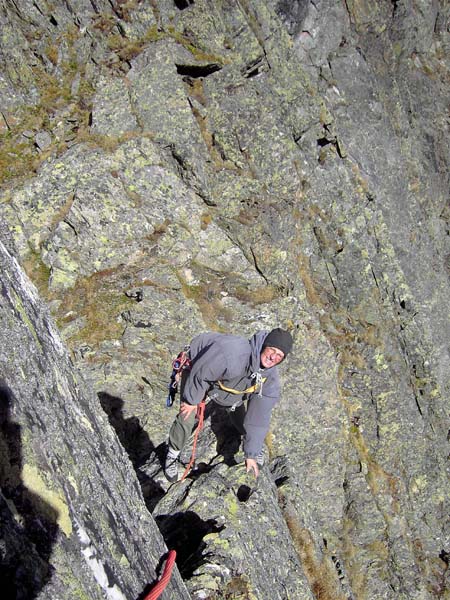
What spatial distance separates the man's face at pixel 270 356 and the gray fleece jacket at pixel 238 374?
0.11 metres

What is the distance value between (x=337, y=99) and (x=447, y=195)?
30.9 feet

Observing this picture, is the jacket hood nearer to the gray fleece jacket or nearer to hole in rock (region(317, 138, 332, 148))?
the gray fleece jacket

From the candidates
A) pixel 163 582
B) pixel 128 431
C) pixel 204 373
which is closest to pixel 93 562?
pixel 163 582

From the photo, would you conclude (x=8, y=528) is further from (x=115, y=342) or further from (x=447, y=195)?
(x=447, y=195)

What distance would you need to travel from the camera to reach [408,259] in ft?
73.6

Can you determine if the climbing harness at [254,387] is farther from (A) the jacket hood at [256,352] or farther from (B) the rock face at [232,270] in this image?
(B) the rock face at [232,270]

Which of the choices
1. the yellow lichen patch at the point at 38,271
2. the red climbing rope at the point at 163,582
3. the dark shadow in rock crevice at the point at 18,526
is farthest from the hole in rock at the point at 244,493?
the yellow lichen patch at the point at 38,271

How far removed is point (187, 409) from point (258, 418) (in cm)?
143

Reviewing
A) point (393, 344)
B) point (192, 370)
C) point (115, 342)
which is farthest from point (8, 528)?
point (393, 344)

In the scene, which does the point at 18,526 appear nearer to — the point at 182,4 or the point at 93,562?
the point at 93,562

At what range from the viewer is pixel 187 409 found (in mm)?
9859

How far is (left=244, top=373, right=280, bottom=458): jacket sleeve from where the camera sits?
9.52 metres

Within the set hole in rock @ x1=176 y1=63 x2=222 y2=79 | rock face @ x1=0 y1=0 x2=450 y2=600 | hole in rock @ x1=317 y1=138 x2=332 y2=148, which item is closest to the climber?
rock face @ x1=0 y1=0 x2=450 y2=600

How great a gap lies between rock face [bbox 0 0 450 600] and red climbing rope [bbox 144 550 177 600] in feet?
7.08
